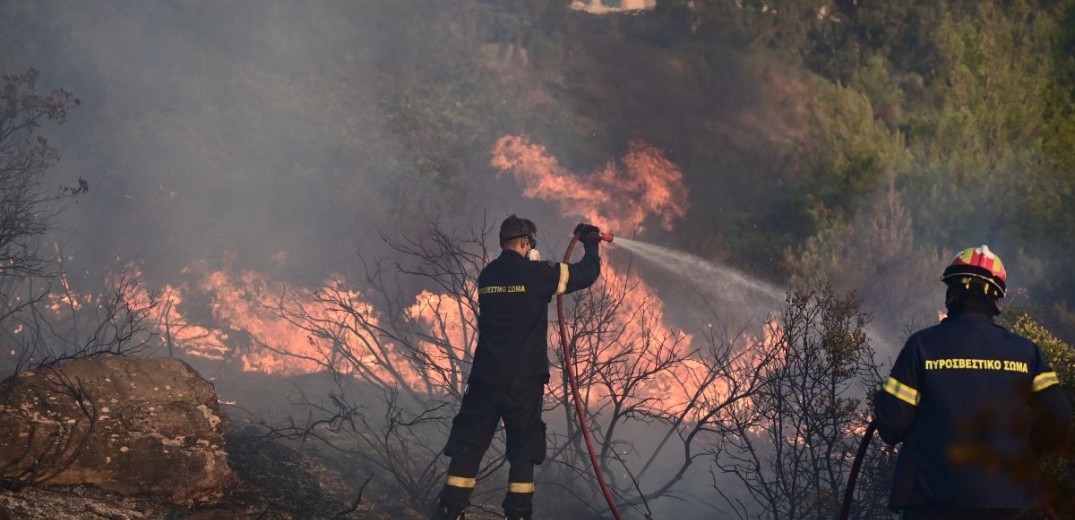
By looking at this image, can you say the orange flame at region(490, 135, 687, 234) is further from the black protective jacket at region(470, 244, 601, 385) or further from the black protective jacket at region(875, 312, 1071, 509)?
the black protective jacket at region(875, 312, 1071, 509)

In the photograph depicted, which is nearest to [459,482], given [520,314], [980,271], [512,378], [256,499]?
[512,378]

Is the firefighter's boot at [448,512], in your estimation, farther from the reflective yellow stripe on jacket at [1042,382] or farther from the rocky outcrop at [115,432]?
the reflective yellow stripe on jacket at [1042,382]

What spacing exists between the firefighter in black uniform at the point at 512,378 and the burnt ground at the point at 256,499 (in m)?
0.86

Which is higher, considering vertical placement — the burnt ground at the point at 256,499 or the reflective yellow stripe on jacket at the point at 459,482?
the reflective yellow stripe on jacket at the point at 459,482

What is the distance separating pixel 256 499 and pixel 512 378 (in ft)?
5.74

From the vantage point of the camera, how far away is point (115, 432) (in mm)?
5410

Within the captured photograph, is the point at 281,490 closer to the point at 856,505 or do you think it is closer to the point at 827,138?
the point at 856,505

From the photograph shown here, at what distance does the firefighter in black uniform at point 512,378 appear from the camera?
5691 millimetres

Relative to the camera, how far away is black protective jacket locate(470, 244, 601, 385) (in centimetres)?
572

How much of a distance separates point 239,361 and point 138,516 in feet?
29.8

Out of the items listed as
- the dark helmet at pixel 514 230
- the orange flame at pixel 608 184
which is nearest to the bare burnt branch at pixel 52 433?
the dark helmet at pixel 514 230

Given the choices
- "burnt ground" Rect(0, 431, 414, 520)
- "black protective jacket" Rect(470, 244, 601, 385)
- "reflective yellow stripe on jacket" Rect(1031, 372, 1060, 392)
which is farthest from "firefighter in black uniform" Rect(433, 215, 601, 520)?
"reflective yellow stripe on jacket" Rect(1031, 372, 1060, 392)

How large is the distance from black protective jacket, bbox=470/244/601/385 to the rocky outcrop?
176cm

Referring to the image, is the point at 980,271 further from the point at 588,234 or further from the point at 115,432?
the point at 115,432
